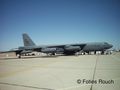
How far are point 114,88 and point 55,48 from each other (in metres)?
35.1

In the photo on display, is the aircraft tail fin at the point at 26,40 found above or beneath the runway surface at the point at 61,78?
above

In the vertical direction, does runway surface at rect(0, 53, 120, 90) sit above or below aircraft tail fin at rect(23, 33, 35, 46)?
below

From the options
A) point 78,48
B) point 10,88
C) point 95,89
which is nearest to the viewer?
point 95,89

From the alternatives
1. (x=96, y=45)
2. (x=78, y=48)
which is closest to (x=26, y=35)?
(x=78, y=48)

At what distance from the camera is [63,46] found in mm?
40969

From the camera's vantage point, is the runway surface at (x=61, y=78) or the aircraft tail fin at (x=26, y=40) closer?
the runway surface at (x=61, y=78)

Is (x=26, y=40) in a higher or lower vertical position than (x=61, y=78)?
higher

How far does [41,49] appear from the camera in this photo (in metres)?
40.0

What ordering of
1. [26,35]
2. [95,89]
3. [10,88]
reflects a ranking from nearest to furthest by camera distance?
[95,89], [10,88], [26,35]

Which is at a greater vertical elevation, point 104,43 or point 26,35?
point 26,35

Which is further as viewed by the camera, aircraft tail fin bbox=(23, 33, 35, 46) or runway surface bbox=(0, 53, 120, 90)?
aircraft tail fin bbox=(23, 33, 35, 46)

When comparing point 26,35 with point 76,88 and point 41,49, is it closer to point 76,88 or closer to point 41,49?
point 41,49

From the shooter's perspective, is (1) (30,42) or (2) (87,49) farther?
(1) (30,42)

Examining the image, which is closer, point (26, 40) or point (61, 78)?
point (61, 78)
